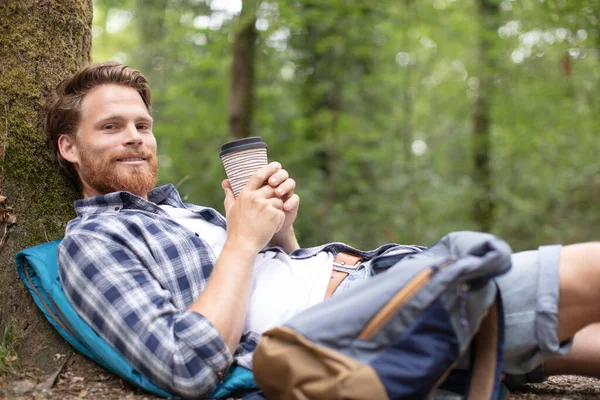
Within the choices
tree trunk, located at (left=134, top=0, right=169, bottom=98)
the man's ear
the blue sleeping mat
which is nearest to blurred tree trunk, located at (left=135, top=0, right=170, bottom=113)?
tree trunk, located at (left=134, top=0, right=169, bottom=98)

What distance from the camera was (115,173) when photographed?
247 cm

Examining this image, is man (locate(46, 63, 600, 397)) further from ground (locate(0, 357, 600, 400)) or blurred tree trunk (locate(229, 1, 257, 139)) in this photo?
blurred tree trunk (locate(229, 1, 257, 139))

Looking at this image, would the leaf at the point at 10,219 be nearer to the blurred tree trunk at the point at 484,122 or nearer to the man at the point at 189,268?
the man at the point at 189,268

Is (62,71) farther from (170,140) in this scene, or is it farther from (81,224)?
(170,140)

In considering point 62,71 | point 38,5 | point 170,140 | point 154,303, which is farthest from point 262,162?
point 170,140

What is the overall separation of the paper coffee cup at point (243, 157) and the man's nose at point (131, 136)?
1.72ft

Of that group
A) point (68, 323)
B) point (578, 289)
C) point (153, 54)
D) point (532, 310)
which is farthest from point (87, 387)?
point (153, 54)

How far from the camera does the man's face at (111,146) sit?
8.10ft

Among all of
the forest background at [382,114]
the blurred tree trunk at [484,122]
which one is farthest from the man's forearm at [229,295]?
the blurred tree trunk at [484,122]

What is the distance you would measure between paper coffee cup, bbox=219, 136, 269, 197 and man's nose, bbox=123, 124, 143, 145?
1.72 ft

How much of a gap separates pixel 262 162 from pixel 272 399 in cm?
93

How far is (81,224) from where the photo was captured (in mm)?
2135

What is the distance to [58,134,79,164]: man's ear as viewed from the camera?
254 centimetres

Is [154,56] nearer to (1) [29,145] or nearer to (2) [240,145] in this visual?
(1) [29,145]
